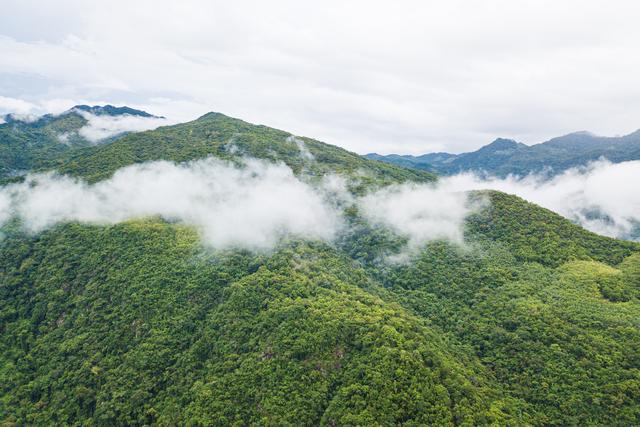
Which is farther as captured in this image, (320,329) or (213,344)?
(213,344)

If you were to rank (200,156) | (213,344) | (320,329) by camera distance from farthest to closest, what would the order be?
(200,156), (213,344), (320,329)

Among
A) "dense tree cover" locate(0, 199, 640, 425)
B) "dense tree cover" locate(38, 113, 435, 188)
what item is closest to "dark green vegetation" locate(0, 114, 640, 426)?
"dense tree cover" locate(0, 199, 640, 425)

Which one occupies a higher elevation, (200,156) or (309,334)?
(200,156)

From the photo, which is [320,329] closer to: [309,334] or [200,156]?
[309,334]

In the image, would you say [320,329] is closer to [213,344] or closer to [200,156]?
[213,344]

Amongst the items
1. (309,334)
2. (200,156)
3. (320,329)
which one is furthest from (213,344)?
(200,156)

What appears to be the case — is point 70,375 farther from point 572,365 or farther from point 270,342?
point 572,365

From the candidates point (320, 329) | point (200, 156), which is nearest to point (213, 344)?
point (320, 329)

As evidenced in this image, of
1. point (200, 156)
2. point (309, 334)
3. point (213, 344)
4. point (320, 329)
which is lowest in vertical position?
point (213, 344)

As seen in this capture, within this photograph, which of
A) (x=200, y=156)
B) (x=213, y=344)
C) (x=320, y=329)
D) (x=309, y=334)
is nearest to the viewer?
(x=309, y=334)

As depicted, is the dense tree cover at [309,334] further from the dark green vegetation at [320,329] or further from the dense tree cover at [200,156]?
the dense tree cover at [200,156]

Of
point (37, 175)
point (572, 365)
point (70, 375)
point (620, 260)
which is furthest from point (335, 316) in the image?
point (37, 175)
